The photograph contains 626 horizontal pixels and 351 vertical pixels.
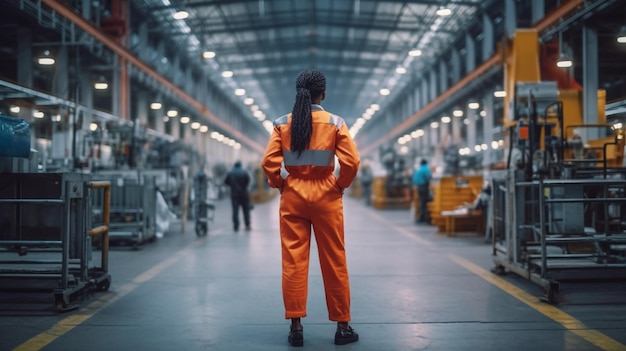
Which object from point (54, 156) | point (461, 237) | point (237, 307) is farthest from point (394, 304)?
point (54, 156)

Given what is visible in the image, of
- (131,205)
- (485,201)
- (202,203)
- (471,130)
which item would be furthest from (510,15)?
(131,205)

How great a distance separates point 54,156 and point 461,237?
8.33 metres

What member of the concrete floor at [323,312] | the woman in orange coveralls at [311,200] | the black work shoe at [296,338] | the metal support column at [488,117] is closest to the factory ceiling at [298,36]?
the metal support column at [488,117]

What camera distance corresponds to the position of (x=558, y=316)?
4426 millimetres

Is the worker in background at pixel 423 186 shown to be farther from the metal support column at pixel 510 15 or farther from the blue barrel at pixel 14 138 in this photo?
the blue barrel at pixel 14 138

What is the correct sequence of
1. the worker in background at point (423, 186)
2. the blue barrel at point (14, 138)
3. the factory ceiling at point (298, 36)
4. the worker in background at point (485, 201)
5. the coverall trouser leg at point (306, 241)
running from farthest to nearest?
the worker in background at point (423, 186) < the factory ceiling at point (298, 36) < the worker in background at point (485, 201) < the blue barrel at point (14, 138) < the coverall trouser leg at point (306, 241)

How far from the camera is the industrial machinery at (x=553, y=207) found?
17.4 feet

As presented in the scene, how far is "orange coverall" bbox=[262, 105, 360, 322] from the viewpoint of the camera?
3.66 meters

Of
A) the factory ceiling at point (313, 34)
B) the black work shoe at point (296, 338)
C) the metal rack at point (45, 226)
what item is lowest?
the black work shoe at point (296, 338)

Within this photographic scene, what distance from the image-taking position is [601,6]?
39.7 ft

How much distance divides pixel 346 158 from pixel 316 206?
0.36m

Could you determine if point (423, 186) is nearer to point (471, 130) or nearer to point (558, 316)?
point (558, 316)

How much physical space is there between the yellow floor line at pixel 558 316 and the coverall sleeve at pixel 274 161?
226cm

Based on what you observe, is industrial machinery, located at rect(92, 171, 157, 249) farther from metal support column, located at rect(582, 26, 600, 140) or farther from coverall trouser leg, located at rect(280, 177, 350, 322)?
metal support column, located at rect(582, 26, 600, 140)
